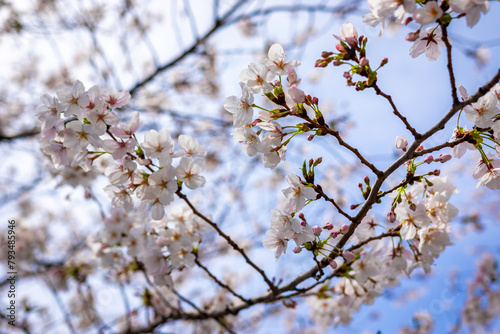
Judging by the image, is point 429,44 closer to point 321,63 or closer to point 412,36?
point 412,36

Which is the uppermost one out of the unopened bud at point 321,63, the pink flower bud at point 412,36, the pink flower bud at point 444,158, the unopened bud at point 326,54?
the unopened bud at point 326,54

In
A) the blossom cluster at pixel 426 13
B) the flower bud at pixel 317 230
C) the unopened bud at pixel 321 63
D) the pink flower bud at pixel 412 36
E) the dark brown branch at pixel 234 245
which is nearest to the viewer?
the blossom cluster at pixel 426 13

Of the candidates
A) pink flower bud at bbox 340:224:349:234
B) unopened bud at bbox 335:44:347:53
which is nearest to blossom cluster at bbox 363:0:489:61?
unopened bud at bbox 335:44:347:53

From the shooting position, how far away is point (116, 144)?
5.06ft

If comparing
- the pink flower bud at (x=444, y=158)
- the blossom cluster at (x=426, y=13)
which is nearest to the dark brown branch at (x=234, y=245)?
the pink flower bud at (x=444, y=158)

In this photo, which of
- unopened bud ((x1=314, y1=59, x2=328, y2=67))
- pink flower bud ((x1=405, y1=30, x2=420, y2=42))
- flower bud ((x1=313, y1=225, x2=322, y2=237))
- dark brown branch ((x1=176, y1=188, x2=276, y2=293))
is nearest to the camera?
pink flower bud ((x1=405, y1=30, x2=420, y2=42))

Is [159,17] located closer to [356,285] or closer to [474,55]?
[474,55]

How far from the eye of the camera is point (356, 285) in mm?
2287

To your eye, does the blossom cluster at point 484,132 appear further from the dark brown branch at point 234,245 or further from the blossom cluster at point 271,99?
the dark brown branch at point 234,245

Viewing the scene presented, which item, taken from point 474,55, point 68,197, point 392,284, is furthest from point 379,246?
point 474,55

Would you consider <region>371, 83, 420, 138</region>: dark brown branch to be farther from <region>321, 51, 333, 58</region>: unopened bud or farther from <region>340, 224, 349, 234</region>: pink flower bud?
<region>340, 224, 349, 234</region>: pink flower bud

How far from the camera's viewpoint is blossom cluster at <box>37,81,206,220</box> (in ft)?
5.02

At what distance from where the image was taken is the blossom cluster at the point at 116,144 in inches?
60.2

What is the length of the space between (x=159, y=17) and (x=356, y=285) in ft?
29.4
